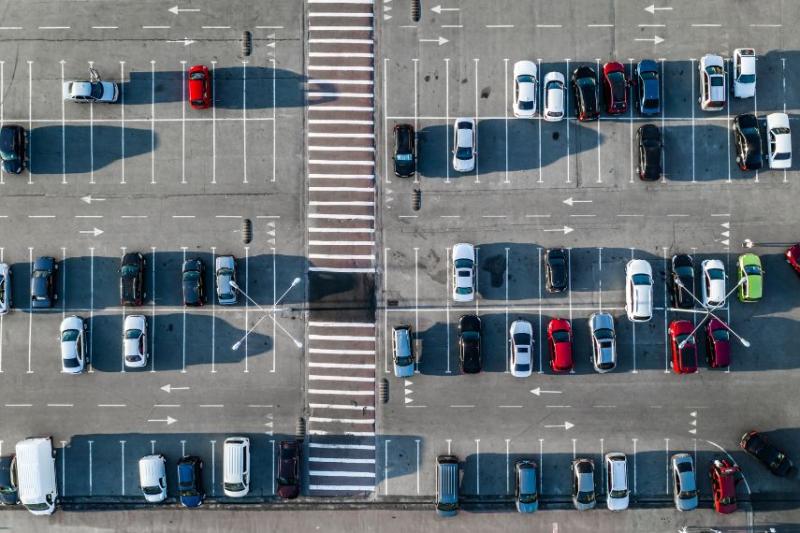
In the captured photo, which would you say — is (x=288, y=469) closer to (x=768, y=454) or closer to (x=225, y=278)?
(x=225, y=278)

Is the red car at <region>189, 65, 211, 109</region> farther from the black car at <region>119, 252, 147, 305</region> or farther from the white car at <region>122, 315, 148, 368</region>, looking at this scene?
the white car at <region>122, 315, 148, 368</region>

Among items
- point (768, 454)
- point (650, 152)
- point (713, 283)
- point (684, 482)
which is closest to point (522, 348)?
point (713, 283)

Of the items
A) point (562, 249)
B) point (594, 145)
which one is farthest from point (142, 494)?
point (594, 145)

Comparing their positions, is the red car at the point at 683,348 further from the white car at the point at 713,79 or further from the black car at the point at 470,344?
the white car at the point at 713,79

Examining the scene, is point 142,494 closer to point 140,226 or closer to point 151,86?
point 140,226

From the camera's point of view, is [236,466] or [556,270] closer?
[236,466]

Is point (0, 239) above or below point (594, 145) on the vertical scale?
below
